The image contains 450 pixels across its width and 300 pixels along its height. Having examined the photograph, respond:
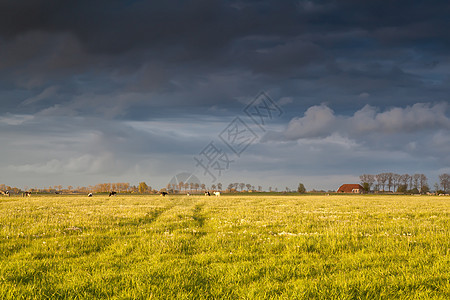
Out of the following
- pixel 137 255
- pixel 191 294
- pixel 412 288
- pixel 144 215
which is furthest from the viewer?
pixel 144 215

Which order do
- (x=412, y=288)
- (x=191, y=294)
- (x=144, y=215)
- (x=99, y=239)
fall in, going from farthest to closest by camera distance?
1. (x=144, y=215)
2. (x=99, y=239)
3. (x=412, y=288)
4. (x=191, y=294)

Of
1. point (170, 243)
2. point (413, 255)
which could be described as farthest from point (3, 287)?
point (413, 255)

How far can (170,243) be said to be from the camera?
1231 centimetres

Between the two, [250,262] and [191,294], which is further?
[250,262]

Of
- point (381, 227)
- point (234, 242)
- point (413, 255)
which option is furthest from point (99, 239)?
point (381, 227)

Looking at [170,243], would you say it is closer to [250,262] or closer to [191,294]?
[250,262]

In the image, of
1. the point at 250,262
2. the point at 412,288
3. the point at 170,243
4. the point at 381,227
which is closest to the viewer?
the point at 412,288

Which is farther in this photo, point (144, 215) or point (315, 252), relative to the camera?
point (144, 215)

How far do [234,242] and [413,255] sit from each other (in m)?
6.59

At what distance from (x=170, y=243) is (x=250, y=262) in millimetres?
4147

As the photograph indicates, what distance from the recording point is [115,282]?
7.65 metres

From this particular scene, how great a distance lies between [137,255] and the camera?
1099 centimetres

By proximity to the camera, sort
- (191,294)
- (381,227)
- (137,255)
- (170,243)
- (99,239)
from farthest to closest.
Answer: (381,227) → (99,239) → (170,243) → (137,255) → (191,294)

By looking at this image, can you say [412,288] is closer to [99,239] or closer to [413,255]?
[413,255]
